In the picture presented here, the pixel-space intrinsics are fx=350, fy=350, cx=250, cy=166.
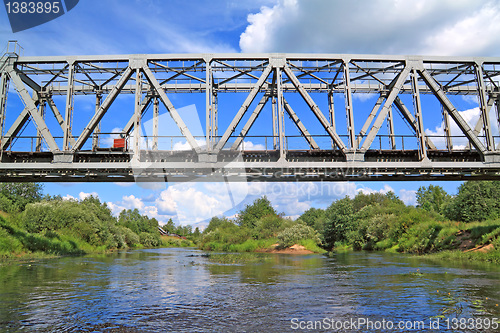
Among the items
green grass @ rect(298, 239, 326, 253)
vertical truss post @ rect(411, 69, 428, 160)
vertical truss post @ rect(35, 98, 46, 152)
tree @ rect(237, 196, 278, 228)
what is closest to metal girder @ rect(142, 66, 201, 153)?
vertical truss post @ rect(35, 98, 46, 152)

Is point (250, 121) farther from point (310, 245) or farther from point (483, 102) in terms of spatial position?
point (310, 245)

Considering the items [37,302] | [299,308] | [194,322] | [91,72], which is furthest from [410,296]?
[91,72]

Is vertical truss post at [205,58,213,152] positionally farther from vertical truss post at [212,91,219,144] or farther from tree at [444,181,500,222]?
tree at [444,181,500,222]

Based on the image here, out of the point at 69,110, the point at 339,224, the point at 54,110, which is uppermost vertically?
the point at 54,110

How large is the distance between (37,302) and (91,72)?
17140 millimetres

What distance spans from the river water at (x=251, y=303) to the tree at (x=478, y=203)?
55.2 ft

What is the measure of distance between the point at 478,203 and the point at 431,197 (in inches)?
2868

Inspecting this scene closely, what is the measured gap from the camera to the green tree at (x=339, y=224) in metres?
61.6

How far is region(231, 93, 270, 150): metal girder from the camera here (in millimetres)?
22766

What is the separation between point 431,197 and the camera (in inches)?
3964

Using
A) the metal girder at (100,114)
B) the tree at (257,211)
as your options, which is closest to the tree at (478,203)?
the metal girder at (100,114)

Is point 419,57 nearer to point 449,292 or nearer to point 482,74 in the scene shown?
point 482,74

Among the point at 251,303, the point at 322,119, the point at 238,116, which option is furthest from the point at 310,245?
the point at 251,303

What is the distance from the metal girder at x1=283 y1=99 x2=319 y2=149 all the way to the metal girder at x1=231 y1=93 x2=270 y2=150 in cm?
172
